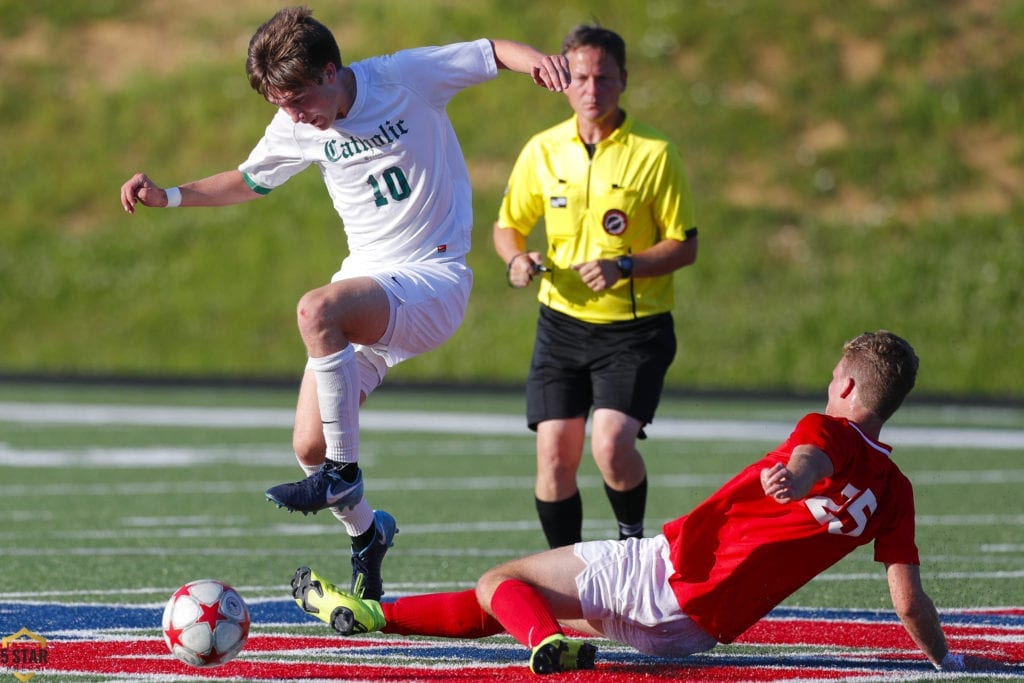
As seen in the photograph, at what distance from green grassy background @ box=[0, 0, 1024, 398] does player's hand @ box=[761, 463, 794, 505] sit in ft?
54.4

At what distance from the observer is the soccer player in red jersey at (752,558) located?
4.89m

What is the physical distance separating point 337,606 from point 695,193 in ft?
65.0

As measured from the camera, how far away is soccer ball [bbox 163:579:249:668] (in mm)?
4965

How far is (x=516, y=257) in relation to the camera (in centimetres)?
714

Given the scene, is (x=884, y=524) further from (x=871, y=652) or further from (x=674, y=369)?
(x=674, y=369)

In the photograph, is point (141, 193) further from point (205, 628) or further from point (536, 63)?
point (205, 628)

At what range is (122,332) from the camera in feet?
80.0

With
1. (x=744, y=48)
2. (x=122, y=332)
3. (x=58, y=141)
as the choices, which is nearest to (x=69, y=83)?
(x=58, y=141)

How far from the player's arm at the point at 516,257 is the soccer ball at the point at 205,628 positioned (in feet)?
7.17

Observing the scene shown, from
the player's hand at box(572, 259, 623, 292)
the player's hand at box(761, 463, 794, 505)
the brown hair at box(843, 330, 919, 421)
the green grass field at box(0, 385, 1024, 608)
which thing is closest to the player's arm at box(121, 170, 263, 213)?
the player's hand at box(572, 259, 623, 292)

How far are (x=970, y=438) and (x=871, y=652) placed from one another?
382 inches

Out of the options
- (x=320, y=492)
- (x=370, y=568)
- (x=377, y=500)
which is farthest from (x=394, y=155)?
(x=377, y=500)

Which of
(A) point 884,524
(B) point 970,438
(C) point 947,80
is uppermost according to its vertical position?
(C) point 947,80

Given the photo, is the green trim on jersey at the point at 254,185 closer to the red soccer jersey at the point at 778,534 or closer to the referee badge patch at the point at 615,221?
the referee badge patch at the point at 615,221
